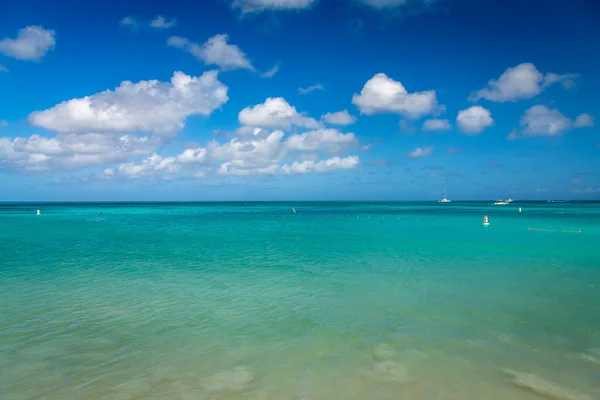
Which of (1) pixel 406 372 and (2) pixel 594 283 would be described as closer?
(1) pixel 406 372

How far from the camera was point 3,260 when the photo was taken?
19422mm

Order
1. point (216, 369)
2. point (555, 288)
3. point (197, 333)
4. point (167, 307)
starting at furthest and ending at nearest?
point (555, 288) < point (167, 307) < point (197, 333) < point (216, 369)

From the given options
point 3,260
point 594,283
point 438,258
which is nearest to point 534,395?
point 594,283

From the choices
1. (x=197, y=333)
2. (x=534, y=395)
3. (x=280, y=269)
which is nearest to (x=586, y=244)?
(x=280, y=269)

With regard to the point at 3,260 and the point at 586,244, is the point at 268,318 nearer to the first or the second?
the point at 3,260

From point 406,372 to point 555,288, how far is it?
938cm

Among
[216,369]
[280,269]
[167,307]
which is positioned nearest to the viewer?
[216,369]

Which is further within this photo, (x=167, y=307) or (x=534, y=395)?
(x=167, y=307)

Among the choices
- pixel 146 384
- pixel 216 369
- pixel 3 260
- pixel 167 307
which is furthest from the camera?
pixel 3 260

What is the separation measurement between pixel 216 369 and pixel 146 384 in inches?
48.7

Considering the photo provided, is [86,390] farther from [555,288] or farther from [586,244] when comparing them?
[586,244]

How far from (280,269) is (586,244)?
22620 millimetres

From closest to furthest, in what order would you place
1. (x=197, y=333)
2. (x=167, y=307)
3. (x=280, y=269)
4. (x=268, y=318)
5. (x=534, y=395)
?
(x=534, y=395), (x=197, y=333), (x=268, y=318), (x=167, y=307), (x=280, y=269)

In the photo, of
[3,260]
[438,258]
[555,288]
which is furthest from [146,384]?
[3,260]
